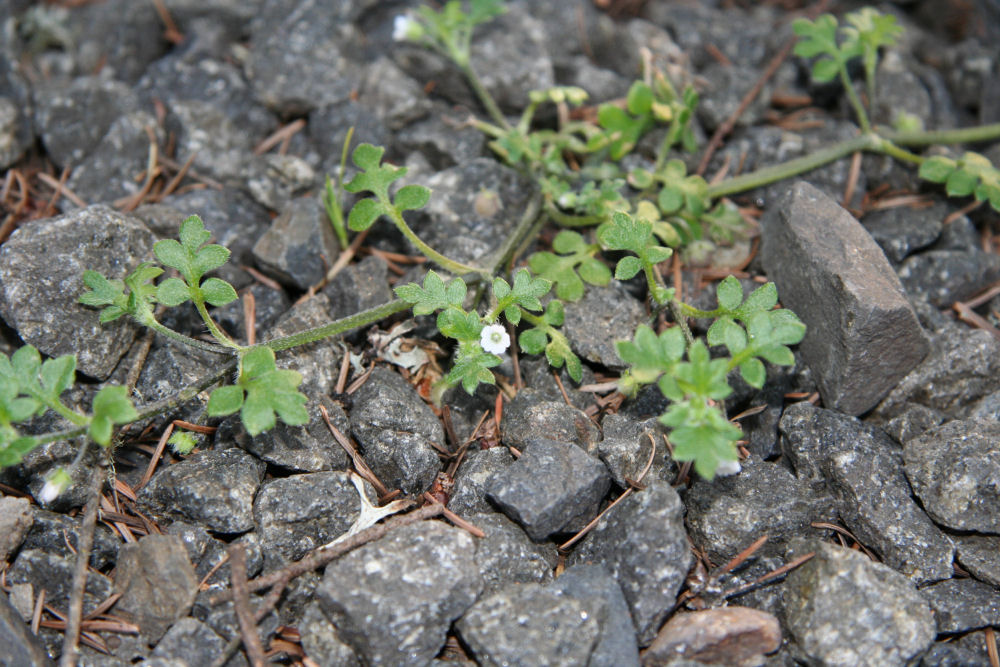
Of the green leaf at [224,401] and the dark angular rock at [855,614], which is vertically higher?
the green leaf at [224,401]

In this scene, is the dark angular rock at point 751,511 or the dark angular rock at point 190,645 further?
the dark angular rock at point 751,511

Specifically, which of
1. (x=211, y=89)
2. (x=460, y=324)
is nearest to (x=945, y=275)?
(x=460, y=324)

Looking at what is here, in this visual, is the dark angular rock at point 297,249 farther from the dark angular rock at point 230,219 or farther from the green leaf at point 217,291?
the green leaf at point 217,291

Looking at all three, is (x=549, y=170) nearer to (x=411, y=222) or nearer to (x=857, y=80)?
(x=411, y=222)

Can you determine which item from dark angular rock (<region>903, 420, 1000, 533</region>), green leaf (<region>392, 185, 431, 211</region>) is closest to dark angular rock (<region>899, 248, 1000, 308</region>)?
dark angular rock (<region>903, 420, 1000, 533</region>)

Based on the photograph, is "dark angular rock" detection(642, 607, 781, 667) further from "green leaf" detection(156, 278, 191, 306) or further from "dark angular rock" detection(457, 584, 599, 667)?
"green leaf" detection(156, 278, 191, 306)

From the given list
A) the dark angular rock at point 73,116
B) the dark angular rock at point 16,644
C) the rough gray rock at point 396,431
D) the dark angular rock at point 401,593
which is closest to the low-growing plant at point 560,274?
the rough gray rock at point 396,431

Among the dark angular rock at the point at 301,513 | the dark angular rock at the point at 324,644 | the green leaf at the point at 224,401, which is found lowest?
the dark angular rock at the point at 324,644
